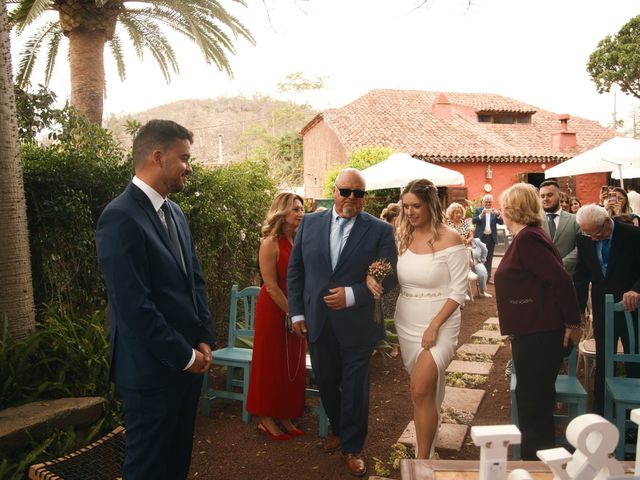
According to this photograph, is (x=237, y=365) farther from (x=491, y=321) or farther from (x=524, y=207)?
(x=491, y=321)

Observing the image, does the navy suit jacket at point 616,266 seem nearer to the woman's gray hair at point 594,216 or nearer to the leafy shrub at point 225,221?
the woman's gray hair at point 594,216

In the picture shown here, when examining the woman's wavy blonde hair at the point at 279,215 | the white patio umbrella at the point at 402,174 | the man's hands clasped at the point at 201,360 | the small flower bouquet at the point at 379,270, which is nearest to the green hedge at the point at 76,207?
the woman's wavy blonde hair at the point at 279,215

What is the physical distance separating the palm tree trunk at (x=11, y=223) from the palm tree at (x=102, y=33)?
411 cm

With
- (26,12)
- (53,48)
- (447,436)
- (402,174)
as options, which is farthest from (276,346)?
(53,48)

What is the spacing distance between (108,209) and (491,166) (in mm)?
23790

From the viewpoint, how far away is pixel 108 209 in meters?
2.42

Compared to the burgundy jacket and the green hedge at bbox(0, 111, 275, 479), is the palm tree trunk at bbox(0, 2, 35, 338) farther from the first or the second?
the burgundy jacket

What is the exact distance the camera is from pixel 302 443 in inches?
171

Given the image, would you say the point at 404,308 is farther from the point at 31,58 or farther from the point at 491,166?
the point at 491,166

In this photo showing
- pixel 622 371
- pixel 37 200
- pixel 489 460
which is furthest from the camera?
pixel 622 371

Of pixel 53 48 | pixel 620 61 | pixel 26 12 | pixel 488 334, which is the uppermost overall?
pixel 620 61

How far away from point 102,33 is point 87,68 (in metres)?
0.66

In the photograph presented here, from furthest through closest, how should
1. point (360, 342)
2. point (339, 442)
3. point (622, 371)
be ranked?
point (622, 371)
point (339, 442)
point (360, 342)

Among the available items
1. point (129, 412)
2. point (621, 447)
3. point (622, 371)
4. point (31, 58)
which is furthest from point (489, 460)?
point (31, 58)
